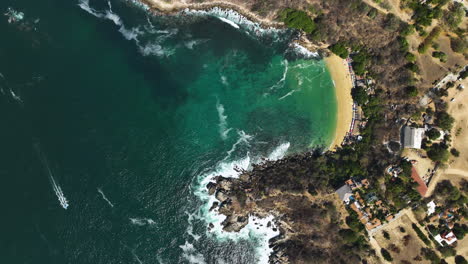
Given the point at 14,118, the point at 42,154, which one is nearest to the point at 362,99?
the point at 42,154

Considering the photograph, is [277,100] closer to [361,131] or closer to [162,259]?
[361,131]

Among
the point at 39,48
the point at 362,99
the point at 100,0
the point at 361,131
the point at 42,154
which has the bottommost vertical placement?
the point at 361,131

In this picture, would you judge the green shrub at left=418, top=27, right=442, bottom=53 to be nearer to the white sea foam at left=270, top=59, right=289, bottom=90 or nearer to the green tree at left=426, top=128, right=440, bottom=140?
the green tree at left=426, top=128, right=440, bottom=140

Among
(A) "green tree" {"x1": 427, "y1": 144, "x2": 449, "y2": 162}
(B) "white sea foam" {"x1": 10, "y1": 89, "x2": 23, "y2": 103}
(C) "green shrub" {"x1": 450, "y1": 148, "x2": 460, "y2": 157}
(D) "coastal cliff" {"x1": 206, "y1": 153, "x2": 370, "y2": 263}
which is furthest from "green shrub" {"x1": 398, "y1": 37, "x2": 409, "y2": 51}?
(B) "white sea foam" {"x1": 10, "y1": 89, "x2": 23, "y2": 103}

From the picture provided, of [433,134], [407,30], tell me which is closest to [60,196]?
[433,134]

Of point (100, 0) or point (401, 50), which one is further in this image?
point (100, 0)

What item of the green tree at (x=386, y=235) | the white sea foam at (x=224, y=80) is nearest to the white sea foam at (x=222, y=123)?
the white sea foam at (x=224, y=80)

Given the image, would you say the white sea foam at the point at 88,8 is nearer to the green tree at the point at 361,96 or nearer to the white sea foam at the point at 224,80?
the white sea foam at the point at 224,80
